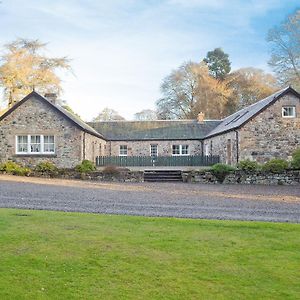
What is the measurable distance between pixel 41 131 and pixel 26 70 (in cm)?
1706

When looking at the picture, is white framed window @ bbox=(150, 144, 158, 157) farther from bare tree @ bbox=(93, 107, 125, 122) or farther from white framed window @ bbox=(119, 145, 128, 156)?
bare tree @ bbox=(93, 107, 125, 122)

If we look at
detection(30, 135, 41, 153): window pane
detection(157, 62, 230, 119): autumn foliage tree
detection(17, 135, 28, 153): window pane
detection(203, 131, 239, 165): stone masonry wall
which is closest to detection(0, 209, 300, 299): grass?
detection(203, 131, 239, 165): stone masonry wall

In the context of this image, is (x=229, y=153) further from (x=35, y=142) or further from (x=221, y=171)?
(x=35, y=142)

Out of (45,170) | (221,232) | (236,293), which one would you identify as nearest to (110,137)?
(45,170)

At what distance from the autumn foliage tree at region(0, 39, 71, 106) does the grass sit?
37813mm

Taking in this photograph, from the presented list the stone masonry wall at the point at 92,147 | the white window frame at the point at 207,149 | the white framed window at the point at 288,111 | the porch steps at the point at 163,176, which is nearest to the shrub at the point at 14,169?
the stone masonry wall at the point at 92,147

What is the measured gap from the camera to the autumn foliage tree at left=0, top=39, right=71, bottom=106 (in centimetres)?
4428

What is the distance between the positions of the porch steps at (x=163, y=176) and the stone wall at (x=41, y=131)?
5.50 m

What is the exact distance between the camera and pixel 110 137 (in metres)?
40.8

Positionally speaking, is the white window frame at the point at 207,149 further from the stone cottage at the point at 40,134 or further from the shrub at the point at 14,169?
the shrub at the point at 14,169

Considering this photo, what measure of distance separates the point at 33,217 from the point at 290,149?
24.7 m

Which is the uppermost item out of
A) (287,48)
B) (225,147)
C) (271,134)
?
(287,48)

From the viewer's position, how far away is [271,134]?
1196 inches

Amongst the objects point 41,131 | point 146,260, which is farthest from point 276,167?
point 146,260
